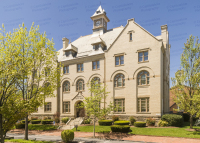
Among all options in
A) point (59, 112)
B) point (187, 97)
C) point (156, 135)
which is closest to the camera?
point (156, 135)

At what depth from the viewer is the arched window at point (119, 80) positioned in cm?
2739

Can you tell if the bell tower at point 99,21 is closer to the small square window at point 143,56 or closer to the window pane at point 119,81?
the small square window at point 143,56

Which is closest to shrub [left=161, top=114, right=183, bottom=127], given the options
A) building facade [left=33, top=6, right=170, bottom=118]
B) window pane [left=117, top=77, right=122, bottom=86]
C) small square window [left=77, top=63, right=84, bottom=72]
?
building facade [left=33, top=6, right=170, bottom=118]

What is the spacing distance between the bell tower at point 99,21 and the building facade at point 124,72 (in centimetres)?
383

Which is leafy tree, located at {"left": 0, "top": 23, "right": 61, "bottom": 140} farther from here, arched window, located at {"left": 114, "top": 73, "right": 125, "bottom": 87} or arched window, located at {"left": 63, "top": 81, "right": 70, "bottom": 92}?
arched window, located at {"left": 63, "top": 81, "right": 70, "bottom": 92}

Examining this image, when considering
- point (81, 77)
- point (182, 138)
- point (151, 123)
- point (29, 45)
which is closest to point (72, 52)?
point (81, 77)

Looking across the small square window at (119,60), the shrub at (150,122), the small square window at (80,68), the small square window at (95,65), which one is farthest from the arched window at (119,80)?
the small square window at (80,68)

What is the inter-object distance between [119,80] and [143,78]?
4.40 m

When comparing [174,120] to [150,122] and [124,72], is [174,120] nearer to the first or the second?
[150,122]

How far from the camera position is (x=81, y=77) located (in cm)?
3167

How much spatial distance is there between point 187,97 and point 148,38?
37.7 feet

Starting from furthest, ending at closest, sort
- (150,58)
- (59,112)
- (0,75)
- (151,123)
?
(59,112) < (150,58) < (151,123) < (0,75)

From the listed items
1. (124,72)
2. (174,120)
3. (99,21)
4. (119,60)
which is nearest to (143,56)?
(124,72)

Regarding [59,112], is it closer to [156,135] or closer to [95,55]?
[95,55]
